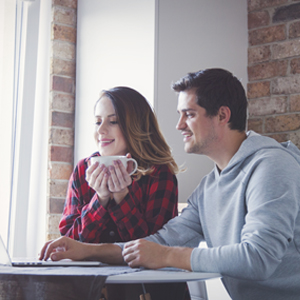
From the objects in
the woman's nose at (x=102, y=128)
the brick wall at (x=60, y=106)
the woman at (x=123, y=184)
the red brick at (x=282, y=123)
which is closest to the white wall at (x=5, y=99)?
the brick wall at (x=60, y=106)

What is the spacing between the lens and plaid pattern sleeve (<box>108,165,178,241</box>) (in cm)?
132

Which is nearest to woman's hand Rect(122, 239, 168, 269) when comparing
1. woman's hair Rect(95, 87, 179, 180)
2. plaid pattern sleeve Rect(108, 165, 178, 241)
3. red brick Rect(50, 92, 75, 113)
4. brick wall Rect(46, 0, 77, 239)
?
plaid pattern sleeve Rect(108, 165, 178, 241)

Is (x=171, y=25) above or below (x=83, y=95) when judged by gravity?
above

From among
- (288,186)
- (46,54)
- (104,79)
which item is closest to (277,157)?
(288,186)

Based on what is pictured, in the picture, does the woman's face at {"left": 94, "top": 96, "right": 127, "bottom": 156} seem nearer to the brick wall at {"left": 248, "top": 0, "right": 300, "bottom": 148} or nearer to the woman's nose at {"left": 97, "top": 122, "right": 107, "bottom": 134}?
the woman's nose at {"left": 97, "top": 122, "right": 107, "bottom": 134}

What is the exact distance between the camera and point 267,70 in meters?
2.29

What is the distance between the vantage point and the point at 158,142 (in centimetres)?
157

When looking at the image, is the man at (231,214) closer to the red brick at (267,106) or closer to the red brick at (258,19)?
the red brick at (267,106)

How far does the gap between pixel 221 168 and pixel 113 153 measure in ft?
1.25

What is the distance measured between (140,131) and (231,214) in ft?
1.64

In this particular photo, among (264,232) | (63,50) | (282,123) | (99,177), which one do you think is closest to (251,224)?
(264,232)

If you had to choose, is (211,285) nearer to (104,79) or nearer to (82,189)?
(82,189)

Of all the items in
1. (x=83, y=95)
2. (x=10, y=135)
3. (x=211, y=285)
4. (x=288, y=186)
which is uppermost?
(x=83, y=95)

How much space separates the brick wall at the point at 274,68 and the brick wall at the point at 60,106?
0.94 meters
